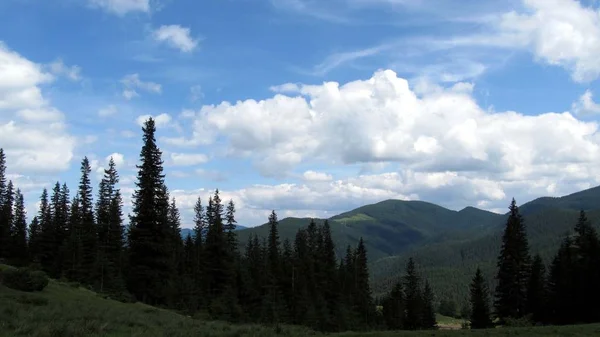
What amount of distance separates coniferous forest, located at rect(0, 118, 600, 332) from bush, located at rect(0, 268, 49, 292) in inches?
313

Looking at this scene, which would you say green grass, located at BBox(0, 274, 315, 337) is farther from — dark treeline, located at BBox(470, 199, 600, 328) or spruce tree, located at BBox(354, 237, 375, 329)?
spruce tree, located at BBox(354, 237, 375, 329)

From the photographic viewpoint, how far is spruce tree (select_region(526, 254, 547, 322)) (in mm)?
62031

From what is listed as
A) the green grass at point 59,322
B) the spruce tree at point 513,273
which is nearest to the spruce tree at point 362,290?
the spruce tree at point 513,273

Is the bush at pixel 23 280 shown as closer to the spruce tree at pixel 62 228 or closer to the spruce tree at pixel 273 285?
the spruce tree at pixel 273 285

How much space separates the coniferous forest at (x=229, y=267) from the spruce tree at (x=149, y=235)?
104 millimetres

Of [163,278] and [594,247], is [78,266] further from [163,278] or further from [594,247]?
[594,247]

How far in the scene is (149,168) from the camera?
47.3m

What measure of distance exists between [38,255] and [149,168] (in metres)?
40.0

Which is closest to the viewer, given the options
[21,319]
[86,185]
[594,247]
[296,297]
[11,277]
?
[21,319]

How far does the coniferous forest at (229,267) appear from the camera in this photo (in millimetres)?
46312

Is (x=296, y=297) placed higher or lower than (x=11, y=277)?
lower

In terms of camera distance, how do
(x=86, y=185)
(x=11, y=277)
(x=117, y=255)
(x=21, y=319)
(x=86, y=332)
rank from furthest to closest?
(x=86, y=185) < (x=117, y=255) < (x=11, y=277) < (x=21, y=319) < (x=86, y=332)

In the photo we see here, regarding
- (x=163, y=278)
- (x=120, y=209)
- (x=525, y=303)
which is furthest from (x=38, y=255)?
(x=525, y=303)

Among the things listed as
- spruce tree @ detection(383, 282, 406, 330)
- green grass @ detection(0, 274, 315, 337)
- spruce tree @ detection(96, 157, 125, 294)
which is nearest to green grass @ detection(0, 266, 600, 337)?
green grass @ detection(0, 274, 315, 337)
